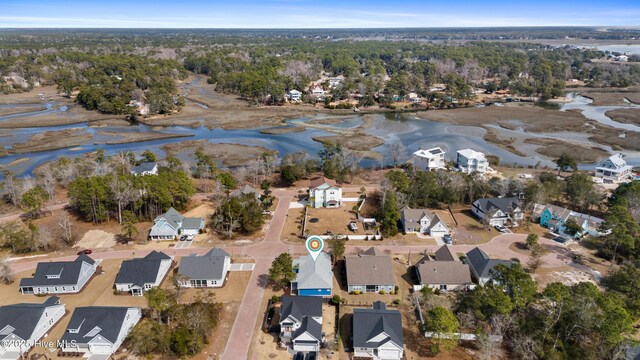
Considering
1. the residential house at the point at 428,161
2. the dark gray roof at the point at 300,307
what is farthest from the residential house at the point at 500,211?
the dark gray roof at the point at 300,307

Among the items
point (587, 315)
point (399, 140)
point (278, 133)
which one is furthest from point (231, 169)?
point (587, 315)

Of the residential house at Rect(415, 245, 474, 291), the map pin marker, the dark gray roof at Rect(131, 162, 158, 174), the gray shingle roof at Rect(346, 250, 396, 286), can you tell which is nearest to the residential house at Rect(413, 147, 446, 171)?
the residential house at Rect(415, 245, 474, 291)

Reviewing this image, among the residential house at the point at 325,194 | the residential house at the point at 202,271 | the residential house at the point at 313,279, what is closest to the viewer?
the residential house at the point at 313,279

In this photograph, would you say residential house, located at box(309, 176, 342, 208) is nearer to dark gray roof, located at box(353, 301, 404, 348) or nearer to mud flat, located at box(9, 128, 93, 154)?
dark gray roof, located at box(353, 301, 404, 348)

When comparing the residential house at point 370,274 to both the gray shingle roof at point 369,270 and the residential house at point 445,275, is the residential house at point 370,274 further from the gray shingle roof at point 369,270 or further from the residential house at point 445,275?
the residential house at point 445,275

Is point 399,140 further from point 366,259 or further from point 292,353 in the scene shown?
point 292,353

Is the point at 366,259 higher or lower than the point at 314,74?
lower
